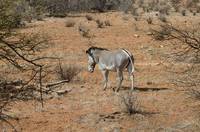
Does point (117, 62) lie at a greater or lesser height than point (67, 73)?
greater

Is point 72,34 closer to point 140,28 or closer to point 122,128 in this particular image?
point 140,28

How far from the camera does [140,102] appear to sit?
15164mm

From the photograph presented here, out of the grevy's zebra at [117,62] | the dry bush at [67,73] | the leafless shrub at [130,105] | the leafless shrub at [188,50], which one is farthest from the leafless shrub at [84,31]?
the leafless shrub at [130,105]

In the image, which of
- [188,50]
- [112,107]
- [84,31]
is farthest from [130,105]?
[84,31]

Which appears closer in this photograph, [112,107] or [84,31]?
[112,107]

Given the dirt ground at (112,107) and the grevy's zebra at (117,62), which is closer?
the dirt ground at (112,107)

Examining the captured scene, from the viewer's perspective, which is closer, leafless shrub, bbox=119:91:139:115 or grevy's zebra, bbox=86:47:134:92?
leafless shrub, bbox=119:91:139:115

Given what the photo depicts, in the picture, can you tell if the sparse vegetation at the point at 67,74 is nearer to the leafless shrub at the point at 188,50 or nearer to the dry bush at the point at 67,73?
the dry bush at the point at 67,73

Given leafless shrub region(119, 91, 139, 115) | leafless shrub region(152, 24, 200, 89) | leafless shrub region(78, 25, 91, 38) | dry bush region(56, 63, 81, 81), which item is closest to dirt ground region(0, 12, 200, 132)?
leafless shrub region(119, 91, 139, 115)

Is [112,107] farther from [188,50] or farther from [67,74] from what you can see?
[188,50]

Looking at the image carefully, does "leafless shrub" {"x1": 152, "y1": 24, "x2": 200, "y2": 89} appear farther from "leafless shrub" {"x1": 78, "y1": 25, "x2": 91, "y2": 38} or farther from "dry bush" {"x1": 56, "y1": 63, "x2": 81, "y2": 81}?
"leafless shrub" {"x1": 78, "y1": 25, "x2": 91, "y2": 38}

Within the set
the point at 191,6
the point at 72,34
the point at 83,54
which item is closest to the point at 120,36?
the point at 72,34

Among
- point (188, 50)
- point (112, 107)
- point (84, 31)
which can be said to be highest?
point (188, 50)

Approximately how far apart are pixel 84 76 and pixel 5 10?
10.3 metres
